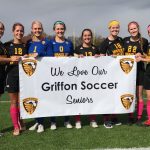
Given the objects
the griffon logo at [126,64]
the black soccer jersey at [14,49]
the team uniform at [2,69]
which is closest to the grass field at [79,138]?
the team uniform at [2,69]

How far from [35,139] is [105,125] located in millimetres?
1660

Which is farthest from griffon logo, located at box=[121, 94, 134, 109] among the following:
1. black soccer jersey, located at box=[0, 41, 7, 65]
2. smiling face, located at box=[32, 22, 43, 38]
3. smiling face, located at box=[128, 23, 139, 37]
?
black soccer jersey, located at box=[0, 41, 7, 65]

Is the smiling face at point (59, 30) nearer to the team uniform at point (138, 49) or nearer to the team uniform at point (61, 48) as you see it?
the team uniform at point (61, 48)

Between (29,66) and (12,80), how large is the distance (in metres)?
0.43

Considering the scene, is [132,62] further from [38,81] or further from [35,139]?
[35,139]

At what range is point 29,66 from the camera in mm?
6188

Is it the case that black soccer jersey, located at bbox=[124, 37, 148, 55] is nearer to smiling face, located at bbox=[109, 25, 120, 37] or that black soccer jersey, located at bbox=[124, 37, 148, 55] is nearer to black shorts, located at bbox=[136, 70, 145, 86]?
smiling face, located at bbox=[109, 25, 120, 37]

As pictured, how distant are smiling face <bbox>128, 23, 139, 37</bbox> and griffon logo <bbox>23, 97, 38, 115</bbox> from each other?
2473 millimetres

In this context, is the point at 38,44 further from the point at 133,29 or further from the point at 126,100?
the point at 126,100

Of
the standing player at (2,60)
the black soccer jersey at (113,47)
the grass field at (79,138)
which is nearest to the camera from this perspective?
the grass field at (79,138)

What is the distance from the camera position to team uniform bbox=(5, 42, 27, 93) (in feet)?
20.0

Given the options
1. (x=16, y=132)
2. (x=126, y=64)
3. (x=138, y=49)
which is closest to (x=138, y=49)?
(x=138, y=49)

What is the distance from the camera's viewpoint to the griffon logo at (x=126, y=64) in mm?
6582

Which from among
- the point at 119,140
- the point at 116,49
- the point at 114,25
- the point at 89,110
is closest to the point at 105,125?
the point at 89,110
